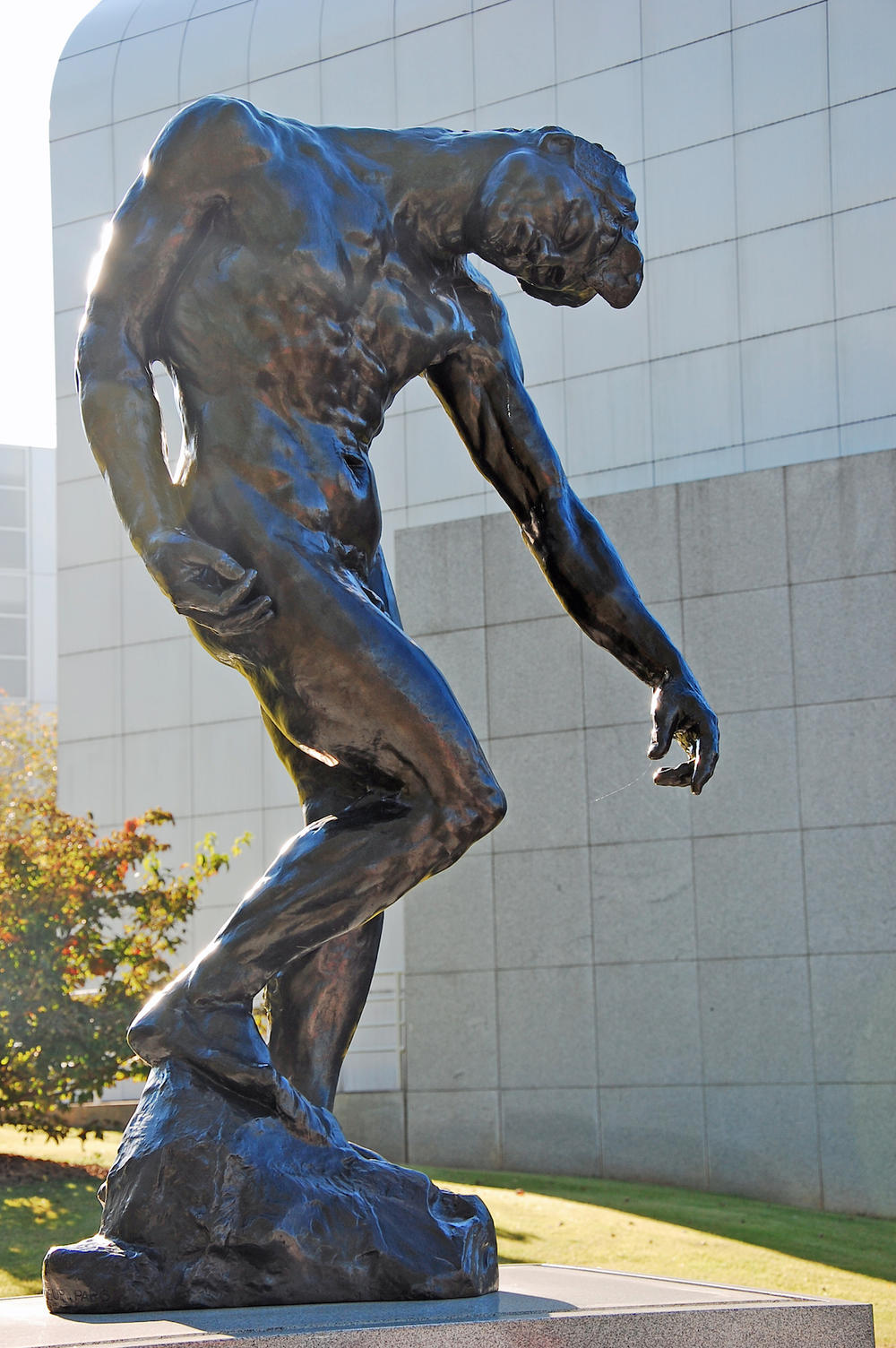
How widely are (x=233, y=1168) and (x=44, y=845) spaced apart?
9.51 metres

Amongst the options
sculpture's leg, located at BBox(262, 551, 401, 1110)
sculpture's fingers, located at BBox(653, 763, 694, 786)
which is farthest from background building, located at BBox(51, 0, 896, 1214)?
sculpture's leg, located at BBox(262, 551, 401, 1110)

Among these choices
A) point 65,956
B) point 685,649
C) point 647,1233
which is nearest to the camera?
point 647,1233

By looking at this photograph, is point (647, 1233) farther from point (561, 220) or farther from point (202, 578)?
point (202, 578)

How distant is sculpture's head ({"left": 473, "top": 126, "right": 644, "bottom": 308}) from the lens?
3725 millimetres

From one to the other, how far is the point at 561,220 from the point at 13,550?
66.6m

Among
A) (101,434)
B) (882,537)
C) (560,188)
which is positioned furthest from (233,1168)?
(882,537)

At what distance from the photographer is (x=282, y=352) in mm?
3521

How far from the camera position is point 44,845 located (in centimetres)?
1219

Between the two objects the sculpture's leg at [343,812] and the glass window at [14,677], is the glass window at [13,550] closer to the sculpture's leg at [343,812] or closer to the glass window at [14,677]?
the glass window at [14,677]

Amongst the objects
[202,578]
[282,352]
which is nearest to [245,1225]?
[202,578]

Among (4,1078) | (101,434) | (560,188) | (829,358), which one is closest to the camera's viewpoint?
(101,434)

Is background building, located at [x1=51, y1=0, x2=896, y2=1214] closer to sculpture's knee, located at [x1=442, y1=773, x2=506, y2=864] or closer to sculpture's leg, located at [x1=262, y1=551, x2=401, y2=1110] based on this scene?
sculpture's leg, located at [x1=262, y1=551, x2=401, y2=1110]

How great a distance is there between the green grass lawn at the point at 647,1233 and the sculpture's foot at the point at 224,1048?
513cm

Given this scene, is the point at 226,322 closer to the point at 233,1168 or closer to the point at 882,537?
the point at 233,1168
